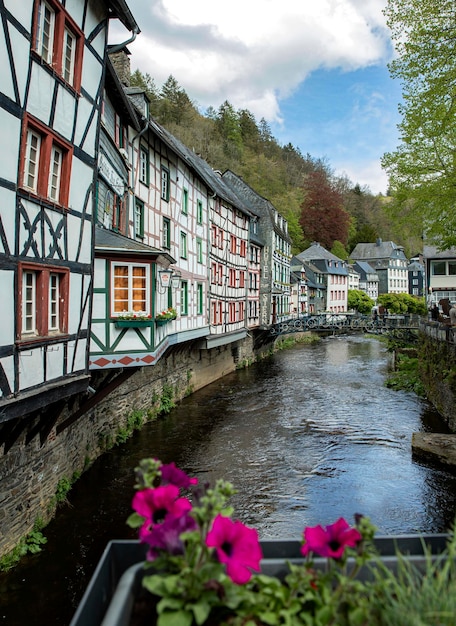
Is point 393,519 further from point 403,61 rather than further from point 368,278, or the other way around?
point 368,278

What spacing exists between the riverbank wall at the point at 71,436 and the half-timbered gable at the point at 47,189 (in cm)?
123

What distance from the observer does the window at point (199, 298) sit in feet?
71.0

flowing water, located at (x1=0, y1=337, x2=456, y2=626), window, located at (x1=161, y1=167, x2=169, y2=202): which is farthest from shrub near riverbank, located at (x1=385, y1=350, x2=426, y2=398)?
window, located at (x1=161, y1=167, x2=169, y2=202)

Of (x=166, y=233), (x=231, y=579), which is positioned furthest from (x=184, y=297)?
(x=231, y=579)

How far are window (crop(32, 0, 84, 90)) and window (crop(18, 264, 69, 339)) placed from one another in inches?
132

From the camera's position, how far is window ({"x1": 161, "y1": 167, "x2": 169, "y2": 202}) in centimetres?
1800

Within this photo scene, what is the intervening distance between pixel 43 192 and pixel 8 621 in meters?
6.56

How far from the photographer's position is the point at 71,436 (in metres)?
11.1

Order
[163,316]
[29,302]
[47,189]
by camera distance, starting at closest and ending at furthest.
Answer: [29,302], [47,189], [163,316]

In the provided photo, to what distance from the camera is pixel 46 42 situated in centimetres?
781

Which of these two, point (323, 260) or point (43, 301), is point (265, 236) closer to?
point (323, 260)

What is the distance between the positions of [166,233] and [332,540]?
1680 centimetres

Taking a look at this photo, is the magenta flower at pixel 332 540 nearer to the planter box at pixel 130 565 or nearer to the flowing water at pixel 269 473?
the planter box at pixel 130 565

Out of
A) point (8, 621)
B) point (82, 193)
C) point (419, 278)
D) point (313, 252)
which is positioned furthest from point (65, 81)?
point (419, 278)
